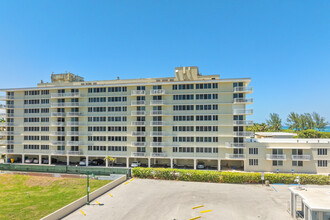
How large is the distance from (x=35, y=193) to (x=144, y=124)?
2386 centimetres

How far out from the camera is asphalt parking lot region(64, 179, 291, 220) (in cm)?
2266

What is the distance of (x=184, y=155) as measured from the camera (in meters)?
46.1

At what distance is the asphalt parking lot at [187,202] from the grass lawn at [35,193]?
5.21 metres

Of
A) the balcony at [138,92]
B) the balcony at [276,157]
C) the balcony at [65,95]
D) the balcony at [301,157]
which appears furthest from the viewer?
the balcony at [65,95]

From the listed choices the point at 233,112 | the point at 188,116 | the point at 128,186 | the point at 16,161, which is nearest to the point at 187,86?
the point at 188,116

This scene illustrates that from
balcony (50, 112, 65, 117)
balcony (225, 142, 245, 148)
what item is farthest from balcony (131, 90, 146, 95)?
balcony (225, 142, 245, 148)

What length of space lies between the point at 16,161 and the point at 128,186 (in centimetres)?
4015

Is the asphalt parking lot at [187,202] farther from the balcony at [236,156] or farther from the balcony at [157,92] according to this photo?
the balcony at [157,92]

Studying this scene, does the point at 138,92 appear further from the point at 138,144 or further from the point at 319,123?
the point at 319,123

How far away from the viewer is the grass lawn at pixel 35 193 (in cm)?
2480

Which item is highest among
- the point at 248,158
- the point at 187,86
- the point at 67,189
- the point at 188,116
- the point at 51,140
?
the point at 187,86

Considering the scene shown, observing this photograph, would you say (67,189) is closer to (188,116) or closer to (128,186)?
(128,186)

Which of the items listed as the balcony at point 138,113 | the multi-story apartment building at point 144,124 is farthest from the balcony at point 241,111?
the balcony at point 138,113

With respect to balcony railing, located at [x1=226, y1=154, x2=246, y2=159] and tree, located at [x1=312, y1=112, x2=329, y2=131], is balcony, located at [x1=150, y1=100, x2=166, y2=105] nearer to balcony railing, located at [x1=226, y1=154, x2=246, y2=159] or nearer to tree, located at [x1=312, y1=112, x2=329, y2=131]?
balcony railing, located at [x1=226, y1=154, x2=246, y2=159]
